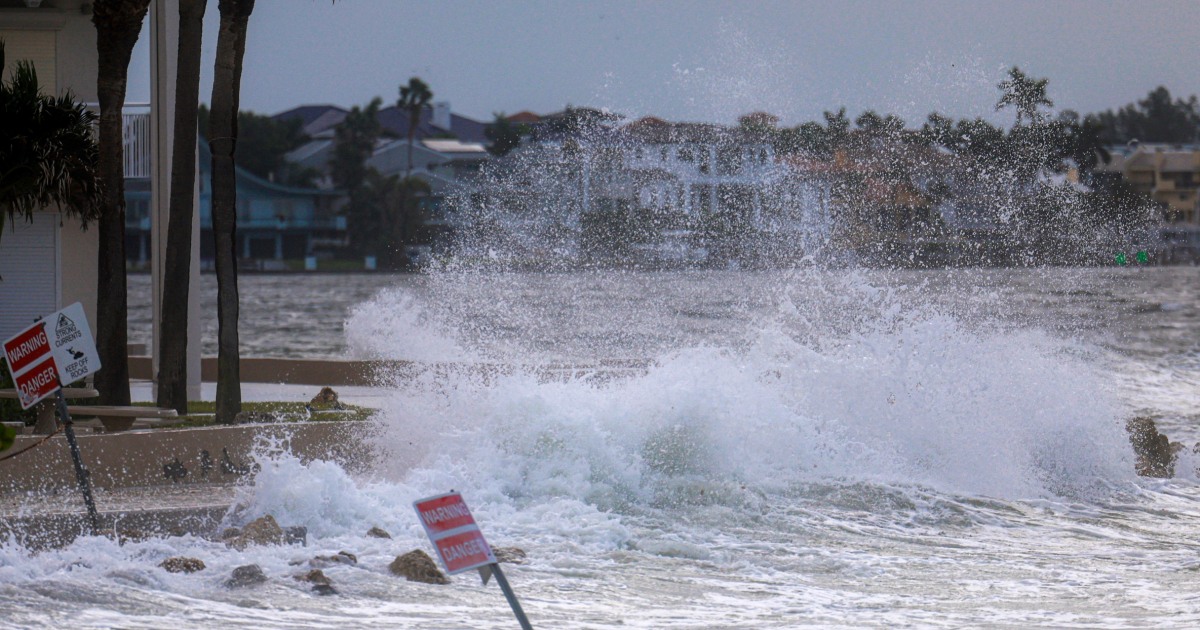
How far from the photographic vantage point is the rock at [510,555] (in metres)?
10.2

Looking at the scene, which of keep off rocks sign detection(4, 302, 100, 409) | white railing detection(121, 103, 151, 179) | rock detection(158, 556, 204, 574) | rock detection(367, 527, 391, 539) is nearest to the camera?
rock detection(158, 556, 204, 574)

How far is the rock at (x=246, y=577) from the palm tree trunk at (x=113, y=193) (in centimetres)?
580

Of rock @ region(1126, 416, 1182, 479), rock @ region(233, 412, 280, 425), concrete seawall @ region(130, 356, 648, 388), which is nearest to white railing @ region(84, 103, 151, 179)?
A: concrete seawall @ region(130, 356, 648, 388)

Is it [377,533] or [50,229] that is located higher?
[50,229]

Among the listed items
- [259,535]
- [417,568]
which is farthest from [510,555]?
[259,535]

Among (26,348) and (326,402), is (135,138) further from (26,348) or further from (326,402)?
(26,348)

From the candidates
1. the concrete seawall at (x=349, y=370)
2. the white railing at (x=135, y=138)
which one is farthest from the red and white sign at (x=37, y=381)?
the white railing at (x=135, y=138)

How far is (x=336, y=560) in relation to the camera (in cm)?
992

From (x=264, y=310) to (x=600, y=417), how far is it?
69180mm

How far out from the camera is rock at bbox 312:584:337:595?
9.17 meters

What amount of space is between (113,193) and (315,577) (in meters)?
6.99

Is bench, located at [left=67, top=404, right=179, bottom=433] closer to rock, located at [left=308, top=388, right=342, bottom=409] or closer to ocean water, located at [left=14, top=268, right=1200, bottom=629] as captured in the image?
ocean water, located at [left=14, top=268, right=1200, bottom=629]

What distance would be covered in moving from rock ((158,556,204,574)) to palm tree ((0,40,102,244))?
6774 mm

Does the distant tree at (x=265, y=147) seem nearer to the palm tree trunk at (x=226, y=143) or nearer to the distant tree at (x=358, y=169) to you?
the distant tree at (x=358, y=169)
